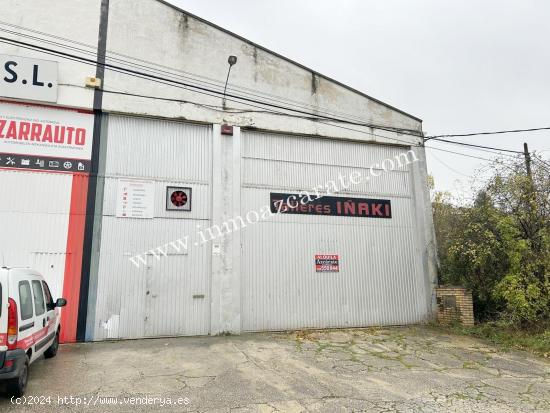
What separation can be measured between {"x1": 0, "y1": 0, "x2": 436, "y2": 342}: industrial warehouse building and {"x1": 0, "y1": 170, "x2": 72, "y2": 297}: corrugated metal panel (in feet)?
0.11

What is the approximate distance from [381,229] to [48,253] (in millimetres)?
9384

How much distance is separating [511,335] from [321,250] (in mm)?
5282

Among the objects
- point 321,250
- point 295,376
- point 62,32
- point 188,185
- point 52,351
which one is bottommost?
point 295,376

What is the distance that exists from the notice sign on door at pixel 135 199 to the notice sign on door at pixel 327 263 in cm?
489

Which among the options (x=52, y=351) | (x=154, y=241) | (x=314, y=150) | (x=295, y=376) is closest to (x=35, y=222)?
(x=154, y=241)

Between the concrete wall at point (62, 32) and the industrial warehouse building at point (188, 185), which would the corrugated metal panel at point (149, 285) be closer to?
the industrial warehouse building at point (188, 185)

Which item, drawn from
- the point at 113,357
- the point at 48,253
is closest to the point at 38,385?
the point at 113,357

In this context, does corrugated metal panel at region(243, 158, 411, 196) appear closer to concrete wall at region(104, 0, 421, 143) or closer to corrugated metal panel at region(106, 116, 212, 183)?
concrete wall at region(104, 0, 421, 143)

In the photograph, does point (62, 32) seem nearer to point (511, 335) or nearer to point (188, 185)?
point (188, 185)

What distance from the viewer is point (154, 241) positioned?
10.1 metres

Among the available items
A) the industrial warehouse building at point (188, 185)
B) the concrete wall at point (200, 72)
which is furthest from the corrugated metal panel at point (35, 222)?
the concrete wall at point (200, 72)

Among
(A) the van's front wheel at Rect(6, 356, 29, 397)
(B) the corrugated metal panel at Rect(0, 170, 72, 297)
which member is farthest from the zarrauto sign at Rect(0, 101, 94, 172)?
(A) the van's front wheel at Rect(6, 356, 29, 397)

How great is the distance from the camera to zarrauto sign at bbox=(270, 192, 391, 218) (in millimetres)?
11453

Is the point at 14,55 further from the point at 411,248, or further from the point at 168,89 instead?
the point at 411,248
